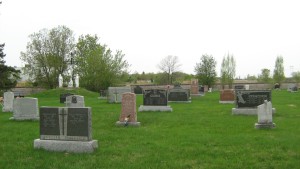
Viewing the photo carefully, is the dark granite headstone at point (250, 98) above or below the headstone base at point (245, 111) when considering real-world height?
above

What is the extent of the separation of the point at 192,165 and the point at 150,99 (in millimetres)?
12203

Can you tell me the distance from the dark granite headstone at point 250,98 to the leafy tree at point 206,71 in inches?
1456

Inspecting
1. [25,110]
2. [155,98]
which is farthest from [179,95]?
[25,110]

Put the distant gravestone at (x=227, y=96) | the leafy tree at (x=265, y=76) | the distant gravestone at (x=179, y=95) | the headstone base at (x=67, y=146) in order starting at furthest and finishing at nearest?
the leafy tree at (x=265, y=76)
the distant gravestone at (x=179, y=95)
the distant gravestone at (x=227, y=96)
the headstone base at (x=67, y=146)

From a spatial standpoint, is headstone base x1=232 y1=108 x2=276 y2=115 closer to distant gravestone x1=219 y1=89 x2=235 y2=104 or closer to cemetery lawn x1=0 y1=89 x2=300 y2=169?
cemetery lawn x1=0 y1=89 x2=300 y2=169

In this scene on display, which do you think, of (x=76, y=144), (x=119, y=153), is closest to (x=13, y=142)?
(x=76, y=144)

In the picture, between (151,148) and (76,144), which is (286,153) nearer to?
(151,148)

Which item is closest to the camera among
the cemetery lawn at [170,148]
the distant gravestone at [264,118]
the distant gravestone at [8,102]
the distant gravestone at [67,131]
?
the cemetery lawn at [170,148]

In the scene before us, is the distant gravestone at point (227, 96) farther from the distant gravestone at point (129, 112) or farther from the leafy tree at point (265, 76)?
the leafy tree at point (265, 76)

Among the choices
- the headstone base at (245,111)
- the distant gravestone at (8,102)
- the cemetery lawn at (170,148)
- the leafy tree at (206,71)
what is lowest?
the cemetery lawn at (170,148)

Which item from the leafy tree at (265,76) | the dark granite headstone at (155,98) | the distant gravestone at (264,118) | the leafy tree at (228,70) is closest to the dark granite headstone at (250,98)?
the dark granite headstone at (155,98)

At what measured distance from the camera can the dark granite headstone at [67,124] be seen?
27.8 feet

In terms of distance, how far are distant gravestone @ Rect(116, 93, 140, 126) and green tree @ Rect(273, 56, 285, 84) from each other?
66.4 m

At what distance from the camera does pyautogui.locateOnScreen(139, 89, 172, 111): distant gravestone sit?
18891 mm
